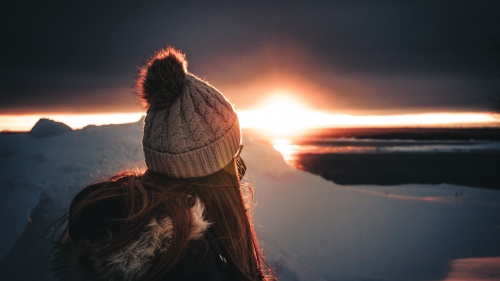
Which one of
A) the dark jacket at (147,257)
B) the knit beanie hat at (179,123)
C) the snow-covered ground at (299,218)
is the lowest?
the snow-covered ground at (299,218)

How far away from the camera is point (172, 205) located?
4.25 ft

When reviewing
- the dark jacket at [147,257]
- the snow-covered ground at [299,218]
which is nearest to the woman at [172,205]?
the dark jacket at [147,257]

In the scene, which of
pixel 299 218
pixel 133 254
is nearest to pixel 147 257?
pixel 133 254

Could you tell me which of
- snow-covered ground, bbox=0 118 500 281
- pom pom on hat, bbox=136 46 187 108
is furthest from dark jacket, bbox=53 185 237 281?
snow-covered ground, bbox=0 118 500 281

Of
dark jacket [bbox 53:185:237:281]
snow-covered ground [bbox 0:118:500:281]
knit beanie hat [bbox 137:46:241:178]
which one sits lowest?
snow-covered ground [bbox 0:118:500:281]

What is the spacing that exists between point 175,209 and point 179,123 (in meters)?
0.42

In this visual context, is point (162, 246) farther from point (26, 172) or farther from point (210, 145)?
point (26, 172)

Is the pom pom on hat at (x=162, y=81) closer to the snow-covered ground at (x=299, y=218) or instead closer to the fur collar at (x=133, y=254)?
the fur collar at (x=133, y=254)

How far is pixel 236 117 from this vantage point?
1799mm

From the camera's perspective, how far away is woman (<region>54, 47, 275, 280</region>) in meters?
1.23

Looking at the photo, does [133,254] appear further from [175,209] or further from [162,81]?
[162,81]

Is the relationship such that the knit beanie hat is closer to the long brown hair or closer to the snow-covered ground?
the long brown hair

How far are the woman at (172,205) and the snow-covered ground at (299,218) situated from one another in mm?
3311

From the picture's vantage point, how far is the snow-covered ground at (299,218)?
15.9 feet
